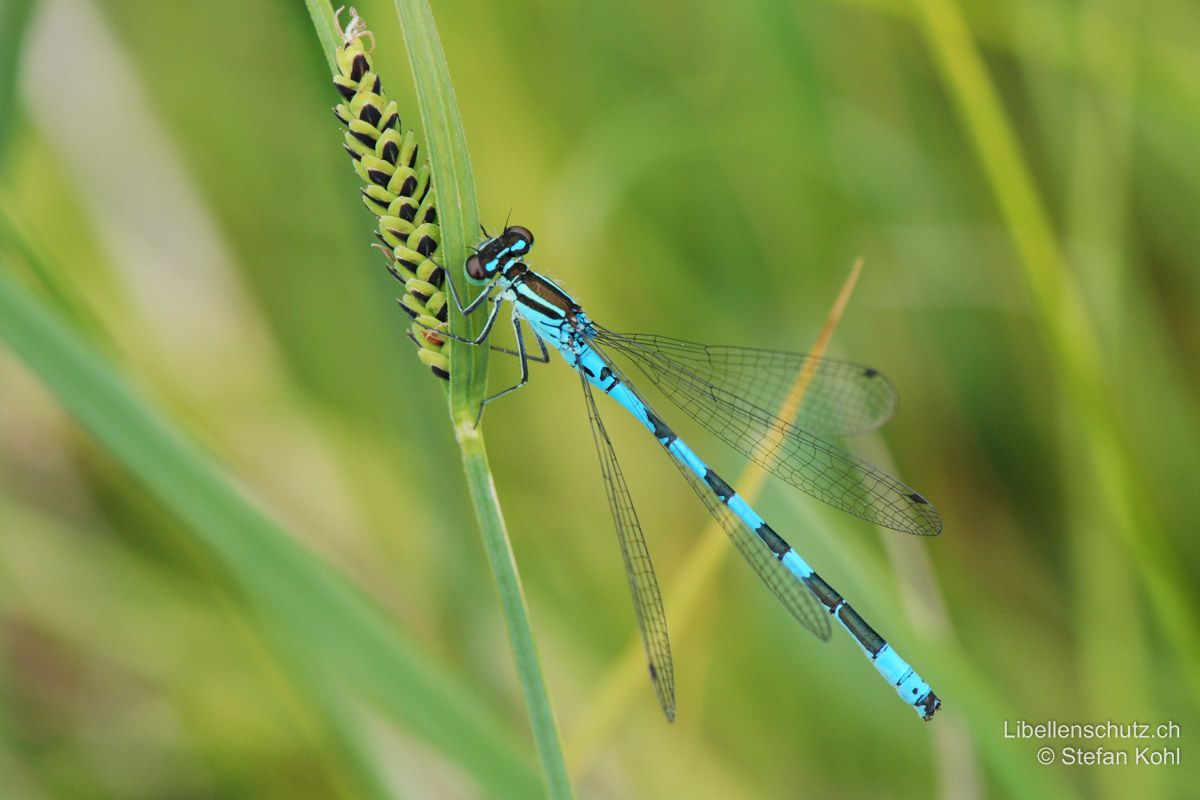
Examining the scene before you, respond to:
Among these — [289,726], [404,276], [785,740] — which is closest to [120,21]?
[289,726]

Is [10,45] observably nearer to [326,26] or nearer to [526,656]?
[326,26]

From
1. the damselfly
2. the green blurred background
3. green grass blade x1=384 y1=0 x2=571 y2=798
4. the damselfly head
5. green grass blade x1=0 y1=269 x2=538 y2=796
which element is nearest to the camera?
green grass blade x1=384 y1=0 x2=571 y2=798

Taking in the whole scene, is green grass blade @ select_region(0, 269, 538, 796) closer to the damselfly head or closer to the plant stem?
the plant stem

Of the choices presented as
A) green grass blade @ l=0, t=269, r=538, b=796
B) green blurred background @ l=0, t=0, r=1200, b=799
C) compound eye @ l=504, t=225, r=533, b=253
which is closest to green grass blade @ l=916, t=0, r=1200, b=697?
green blurred background @ l=0, t=0, r=1200, b=799

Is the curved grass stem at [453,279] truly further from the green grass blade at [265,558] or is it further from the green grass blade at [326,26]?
the green grass blade at [265,558]

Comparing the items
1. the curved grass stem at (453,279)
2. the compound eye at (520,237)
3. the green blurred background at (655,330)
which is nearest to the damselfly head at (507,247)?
the compound eye at (520,237)
